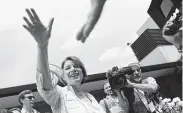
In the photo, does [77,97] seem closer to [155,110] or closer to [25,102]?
[155,110]

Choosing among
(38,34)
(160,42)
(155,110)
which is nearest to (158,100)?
(155,110)

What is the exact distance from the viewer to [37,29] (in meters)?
1.80

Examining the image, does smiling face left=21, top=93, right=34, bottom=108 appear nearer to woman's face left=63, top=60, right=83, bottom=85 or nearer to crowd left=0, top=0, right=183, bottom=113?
crowd left=0, top=0, right=183, bottom=113

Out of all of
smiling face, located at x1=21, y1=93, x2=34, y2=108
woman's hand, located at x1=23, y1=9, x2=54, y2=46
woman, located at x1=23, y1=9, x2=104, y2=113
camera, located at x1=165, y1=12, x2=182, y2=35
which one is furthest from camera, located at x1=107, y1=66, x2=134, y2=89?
smiling face, located at x1=21, y1=93, x2=34, y2=108

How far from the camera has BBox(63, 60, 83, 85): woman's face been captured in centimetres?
221

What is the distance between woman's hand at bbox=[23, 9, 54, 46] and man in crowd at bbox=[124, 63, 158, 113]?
1076mm

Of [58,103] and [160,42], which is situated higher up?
[160,42]

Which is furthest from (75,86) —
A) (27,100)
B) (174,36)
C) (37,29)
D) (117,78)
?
(27,100)

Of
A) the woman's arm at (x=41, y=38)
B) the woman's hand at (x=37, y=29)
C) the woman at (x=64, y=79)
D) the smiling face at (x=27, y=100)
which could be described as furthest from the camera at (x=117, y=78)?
the smiling face at (x=27, y=100)

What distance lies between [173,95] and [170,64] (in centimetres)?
127

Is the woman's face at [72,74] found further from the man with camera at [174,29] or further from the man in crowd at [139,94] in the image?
the man with camera at [174,29]

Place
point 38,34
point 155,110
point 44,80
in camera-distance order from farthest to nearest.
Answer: point 155,110 → point 44,80 → point 38,34

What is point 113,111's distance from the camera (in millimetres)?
3080

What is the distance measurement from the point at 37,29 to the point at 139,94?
1640 mm
